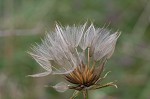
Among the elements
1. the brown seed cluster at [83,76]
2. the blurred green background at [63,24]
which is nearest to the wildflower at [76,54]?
the brown seed cluster at [83,76]

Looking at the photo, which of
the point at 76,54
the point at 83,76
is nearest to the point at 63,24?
the point at 76,54

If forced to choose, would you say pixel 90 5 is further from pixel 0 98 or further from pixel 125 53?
pixel 0 98

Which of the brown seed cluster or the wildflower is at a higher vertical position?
the wildflower

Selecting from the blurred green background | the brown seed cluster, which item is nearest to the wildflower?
the brown seed cluster

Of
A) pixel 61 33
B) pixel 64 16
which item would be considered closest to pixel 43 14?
pixel 64 16

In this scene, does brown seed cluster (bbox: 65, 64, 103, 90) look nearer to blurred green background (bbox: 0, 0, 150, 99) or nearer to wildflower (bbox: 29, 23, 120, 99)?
wildflower (bbox: 29, 23, 120, 99)

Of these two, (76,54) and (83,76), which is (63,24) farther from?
(83,76)

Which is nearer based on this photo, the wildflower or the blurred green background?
the wildflower

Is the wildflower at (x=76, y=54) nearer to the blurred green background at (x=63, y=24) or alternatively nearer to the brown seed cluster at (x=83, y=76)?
the brown seed cluster at (x=83, y=76)
